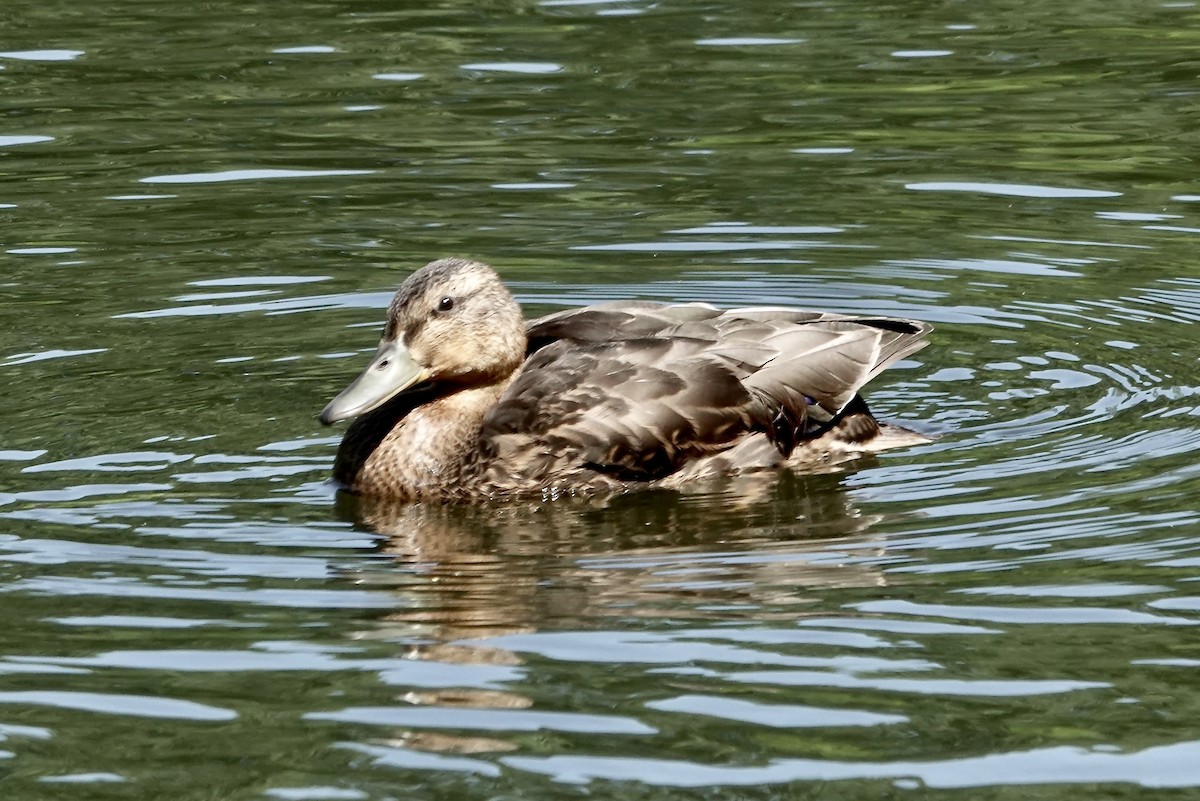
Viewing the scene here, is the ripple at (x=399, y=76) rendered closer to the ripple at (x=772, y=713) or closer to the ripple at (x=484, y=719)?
the ripple at (x=484, y=719)

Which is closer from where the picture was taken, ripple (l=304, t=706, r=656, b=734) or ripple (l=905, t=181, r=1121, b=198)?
ripple (l=304, t=706, r=656, b=734)

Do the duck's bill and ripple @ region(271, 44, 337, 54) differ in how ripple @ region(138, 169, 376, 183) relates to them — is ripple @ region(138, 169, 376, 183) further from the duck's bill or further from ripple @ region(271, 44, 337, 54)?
the duck's bill

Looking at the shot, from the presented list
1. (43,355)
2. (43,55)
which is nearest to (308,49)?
(43,55)

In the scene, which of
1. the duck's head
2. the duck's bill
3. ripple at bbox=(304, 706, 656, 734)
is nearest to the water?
ripple at bbox=(304, 706, 656, 734)

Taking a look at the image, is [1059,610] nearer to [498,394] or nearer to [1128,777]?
[1128,777]

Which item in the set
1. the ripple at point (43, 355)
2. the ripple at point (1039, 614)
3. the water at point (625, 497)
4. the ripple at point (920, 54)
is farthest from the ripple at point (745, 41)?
the ripple at point (1039, 614)

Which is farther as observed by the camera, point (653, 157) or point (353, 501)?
point (653, 157)

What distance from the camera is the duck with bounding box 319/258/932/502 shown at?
881 cm

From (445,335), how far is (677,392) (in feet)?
3.08

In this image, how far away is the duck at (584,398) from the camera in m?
8.81

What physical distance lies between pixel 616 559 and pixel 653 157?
20.1 feet

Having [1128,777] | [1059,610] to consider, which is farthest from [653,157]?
[1128,777]

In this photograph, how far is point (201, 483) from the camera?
8617 millimetres

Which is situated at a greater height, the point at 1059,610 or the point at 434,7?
the point at 434,7
